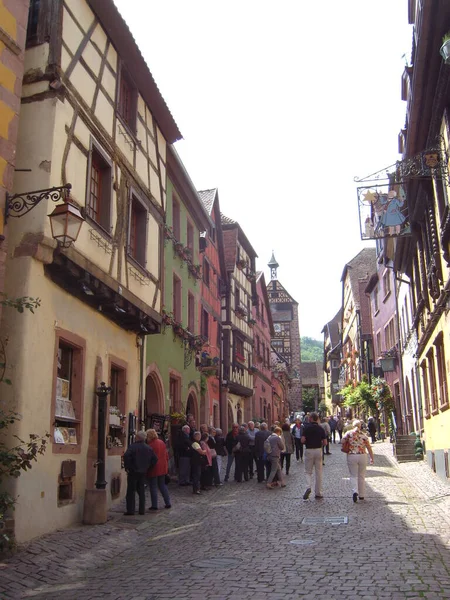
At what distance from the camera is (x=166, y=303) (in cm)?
1836

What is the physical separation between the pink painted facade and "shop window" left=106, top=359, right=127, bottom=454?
2149 centimetres

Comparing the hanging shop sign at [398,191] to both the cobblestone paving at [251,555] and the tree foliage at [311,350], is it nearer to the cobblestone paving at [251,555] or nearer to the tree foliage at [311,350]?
the cobblestone paving at [251,555]

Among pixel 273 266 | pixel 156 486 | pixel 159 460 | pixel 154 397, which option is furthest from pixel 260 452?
pixel 273 266

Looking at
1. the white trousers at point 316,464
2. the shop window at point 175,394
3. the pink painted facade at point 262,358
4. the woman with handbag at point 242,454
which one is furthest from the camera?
the pink painted facade at point 262,358

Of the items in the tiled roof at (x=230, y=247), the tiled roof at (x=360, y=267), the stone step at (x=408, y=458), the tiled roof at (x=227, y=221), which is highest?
the tiled roof at (x=360, y=267)

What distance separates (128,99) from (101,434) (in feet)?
24.2

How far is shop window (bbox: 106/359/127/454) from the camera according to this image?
1252 centimetres

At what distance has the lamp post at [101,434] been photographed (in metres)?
10.6

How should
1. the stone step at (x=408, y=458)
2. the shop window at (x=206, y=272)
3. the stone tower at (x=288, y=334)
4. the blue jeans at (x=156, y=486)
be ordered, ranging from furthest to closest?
the stone tower at (x=288, y=334) < the shop window at (x=206, y=272) < the stone step at (x=408, y=458) < the blue jeans at (x=156, y=486)

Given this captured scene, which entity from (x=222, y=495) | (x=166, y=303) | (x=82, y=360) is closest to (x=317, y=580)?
(x=82, y=360)

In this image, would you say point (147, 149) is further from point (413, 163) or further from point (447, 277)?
point (447, 277)

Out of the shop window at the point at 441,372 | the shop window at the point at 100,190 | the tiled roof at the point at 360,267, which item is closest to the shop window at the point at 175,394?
the shop window at the point at 441,372

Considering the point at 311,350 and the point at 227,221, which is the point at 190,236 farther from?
the point at 311,350

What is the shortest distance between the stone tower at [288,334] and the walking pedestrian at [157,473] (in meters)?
53.5
